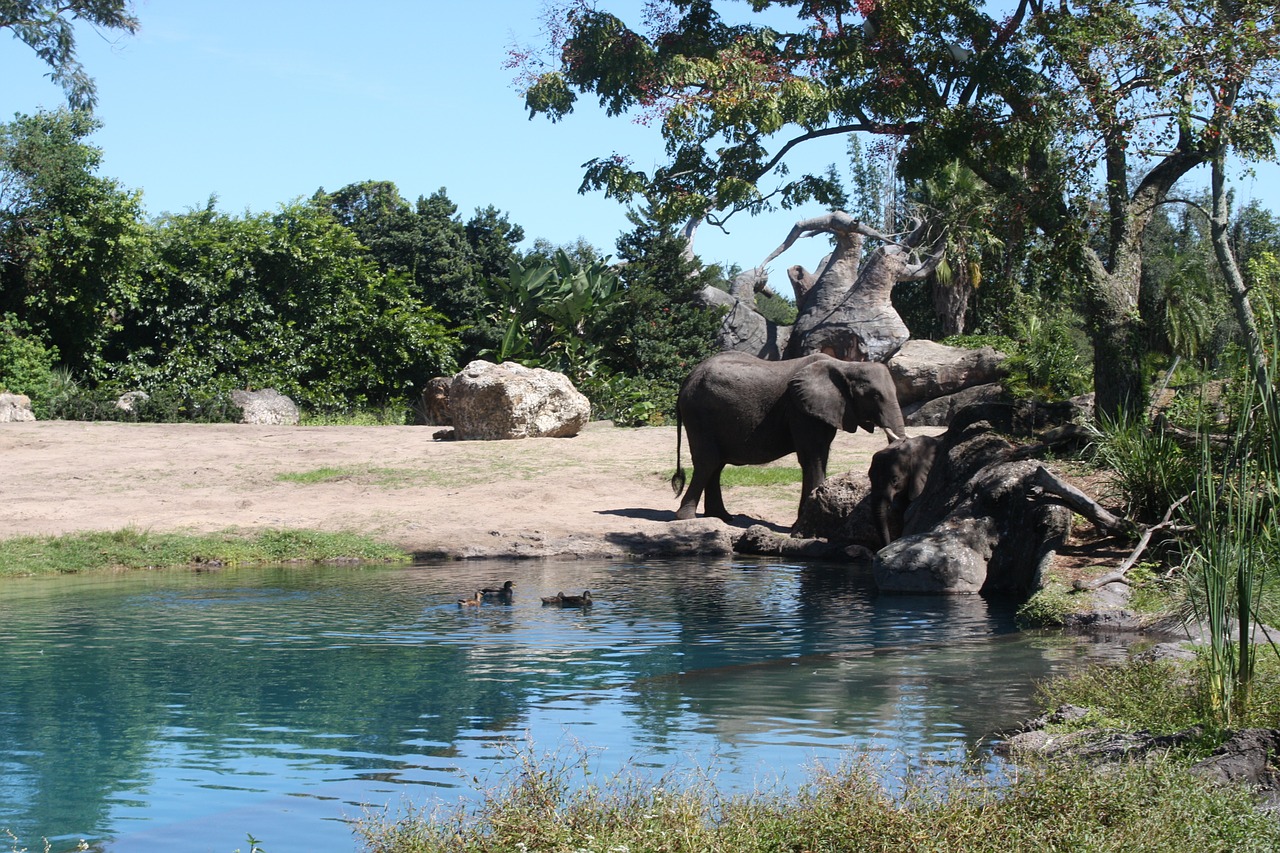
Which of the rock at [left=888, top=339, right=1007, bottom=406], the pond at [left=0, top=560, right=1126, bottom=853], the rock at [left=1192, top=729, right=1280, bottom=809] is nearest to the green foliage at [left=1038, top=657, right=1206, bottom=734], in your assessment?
the pond at [left=0, top=560, right=1126, bottom=853]

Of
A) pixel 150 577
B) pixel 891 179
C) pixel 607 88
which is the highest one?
pixel 891 179

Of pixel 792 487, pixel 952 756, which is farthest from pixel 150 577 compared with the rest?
pixel 952 756

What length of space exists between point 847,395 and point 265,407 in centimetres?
→ 1352

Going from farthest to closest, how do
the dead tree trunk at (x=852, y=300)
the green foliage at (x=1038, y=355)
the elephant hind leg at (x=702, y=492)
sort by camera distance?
the dead tree trunk at (x=852, y=300)
the green foliage at (x=1038, y=355)
the elephant hind leg at (x=702, y=492)

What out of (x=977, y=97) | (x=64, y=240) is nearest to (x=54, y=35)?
(x=64, y=240)

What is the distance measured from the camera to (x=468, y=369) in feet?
81.9

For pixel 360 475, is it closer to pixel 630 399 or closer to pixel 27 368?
pixel 27 368

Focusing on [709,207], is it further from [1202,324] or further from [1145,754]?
[1202,324]

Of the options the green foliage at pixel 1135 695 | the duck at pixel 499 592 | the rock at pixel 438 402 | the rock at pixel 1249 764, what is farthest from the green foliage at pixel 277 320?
the rock at pixel 1249 764

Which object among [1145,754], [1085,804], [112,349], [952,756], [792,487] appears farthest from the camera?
[112,349]

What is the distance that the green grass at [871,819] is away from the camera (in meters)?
4.64

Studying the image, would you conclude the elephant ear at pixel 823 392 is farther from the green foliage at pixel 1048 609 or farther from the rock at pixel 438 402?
the rock at pixel 438 402

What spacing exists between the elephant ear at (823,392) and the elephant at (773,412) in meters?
0.01

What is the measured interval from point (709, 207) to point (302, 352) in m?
15.0
